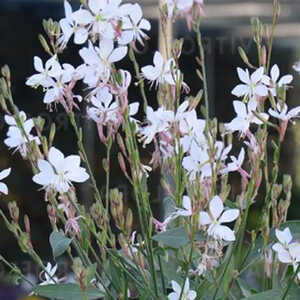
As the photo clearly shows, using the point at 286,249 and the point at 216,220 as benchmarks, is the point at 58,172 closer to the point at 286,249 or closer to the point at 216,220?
the point at 216,220

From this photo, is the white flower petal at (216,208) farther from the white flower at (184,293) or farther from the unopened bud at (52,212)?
the unopened bud at (52,212)

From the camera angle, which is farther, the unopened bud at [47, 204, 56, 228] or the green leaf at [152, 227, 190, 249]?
the unopened bud at [47, 204, 56, 228]

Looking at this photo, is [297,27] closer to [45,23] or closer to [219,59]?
[219,59]

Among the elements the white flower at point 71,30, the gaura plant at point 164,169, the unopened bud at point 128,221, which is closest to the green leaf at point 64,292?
the gaura plant at point 164,169

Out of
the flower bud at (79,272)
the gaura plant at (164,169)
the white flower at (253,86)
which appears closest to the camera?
the flower bud at (79,272)

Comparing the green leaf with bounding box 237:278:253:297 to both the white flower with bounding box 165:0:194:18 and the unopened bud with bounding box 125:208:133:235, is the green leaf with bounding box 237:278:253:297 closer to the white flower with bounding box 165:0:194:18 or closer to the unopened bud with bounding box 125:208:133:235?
the unopened bud with bounding box 125:208:133:235

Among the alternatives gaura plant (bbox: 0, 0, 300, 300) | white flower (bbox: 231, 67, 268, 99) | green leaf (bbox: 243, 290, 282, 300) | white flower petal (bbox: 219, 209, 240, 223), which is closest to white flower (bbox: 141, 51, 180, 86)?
gaura plant (bbox: 0, 0, 300, 300)

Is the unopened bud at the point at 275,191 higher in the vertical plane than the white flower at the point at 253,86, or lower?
lower
